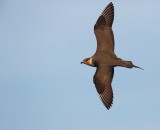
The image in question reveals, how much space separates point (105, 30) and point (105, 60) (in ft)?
5.28

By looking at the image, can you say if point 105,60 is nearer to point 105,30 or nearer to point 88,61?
point 88,61

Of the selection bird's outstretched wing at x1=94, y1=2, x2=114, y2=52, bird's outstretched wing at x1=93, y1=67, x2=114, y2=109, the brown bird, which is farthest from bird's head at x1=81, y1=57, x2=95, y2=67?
bird's outstretched wing at x1=93, y1=67, x2=114, y2=109

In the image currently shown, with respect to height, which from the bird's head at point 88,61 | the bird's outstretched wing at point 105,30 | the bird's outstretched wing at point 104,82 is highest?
the bird's outstretched wing at point 105,30

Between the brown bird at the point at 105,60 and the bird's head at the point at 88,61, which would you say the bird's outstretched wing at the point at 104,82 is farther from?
the bird's head at the point at 88,61

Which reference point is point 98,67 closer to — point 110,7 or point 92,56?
point 92,56

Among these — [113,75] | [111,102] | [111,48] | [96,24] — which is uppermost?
[96,24]

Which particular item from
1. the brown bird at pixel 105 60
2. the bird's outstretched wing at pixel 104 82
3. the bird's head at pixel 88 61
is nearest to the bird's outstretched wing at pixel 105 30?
the brown bird at pixel 105 60

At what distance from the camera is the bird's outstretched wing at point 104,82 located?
16.7m

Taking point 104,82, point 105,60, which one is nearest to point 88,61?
point 105,60

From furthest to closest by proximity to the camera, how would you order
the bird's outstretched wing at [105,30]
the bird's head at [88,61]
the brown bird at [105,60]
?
the bird's head at [88,61], the bird's outstretched wing at [105,30], the brown bird at [105,60]

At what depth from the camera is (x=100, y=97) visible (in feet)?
55.3

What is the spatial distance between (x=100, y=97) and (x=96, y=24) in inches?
134

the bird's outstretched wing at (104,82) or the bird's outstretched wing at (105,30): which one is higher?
the bird's outstretched wing at (105,30)

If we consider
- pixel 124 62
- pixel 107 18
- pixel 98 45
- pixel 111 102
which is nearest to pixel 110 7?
pixel 107 18
